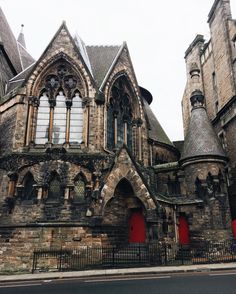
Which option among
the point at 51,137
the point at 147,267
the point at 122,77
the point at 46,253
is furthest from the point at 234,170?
the point at 46,253

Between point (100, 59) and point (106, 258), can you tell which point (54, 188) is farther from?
point (100, 59)

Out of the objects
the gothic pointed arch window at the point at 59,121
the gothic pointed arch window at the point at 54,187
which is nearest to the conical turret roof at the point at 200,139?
the gothic pointed arch window at the point at 59,121

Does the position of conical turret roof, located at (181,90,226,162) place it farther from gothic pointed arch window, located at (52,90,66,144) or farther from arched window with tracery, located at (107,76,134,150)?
gothic pointed arch window, located at (52,90,66,144)

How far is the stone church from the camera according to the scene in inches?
548

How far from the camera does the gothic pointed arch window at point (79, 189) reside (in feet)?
49.7

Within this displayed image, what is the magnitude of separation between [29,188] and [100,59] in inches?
453

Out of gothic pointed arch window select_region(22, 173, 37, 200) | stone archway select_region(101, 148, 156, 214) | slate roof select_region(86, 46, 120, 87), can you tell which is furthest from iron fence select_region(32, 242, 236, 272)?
slate roof select_region(86, 46, 120, 87)

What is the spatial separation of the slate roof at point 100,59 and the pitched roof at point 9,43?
20.5ft

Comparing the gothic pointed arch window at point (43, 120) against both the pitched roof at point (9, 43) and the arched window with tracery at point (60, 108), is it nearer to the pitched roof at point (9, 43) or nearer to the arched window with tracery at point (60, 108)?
the arched window with tracery at point (60, 108)

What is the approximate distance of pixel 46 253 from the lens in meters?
12.8

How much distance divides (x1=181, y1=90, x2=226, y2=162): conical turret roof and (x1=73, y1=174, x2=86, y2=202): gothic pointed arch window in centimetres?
736

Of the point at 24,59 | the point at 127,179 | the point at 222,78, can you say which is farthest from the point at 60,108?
the point at 222,78

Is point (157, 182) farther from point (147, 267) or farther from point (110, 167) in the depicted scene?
point (147, 267)

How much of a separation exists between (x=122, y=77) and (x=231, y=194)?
39.1 ft
